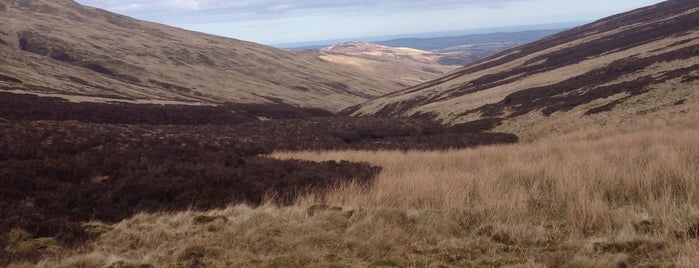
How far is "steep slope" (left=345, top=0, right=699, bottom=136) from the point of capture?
3197cm

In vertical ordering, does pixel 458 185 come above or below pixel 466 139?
above

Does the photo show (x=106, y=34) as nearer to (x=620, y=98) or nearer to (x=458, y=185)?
(x=620, y=98)

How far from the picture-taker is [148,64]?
113 metres

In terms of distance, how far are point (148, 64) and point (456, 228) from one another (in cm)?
11909

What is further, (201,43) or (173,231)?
(201,43)

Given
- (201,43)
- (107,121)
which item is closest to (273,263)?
(107,121)

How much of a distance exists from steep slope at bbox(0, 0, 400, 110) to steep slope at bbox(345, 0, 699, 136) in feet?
132

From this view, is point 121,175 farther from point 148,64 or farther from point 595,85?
point 148,64

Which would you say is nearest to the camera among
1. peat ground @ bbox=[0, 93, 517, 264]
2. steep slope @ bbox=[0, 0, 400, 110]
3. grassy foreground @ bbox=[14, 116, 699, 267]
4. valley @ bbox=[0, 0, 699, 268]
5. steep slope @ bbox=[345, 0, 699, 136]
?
grassy foreground @ bbox=[14, 116, 699, 267]

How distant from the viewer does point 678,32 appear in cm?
5691

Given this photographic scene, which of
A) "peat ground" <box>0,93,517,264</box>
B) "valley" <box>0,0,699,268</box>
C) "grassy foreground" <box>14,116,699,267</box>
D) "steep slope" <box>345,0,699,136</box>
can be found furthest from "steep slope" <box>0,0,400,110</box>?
"grassy foreground" <box>14,116,699,267</box>

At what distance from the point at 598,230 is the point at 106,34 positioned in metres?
153

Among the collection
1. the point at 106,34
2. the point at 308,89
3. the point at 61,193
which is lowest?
the point at 308,89

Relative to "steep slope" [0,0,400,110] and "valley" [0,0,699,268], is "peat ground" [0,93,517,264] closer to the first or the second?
"valley" [0,0,699,268]
